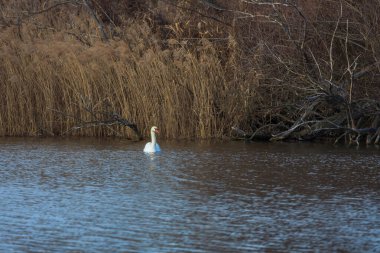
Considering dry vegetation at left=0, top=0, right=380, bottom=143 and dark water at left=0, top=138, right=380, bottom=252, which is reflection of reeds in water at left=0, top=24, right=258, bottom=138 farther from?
dark water at left=0, top=138, right=380, bottom=252

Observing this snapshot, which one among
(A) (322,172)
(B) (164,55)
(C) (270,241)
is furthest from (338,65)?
(C) (270,241)

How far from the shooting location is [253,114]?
621 inches

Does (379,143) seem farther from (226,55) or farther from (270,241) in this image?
(270,241)

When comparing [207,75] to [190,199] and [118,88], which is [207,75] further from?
[190,199]

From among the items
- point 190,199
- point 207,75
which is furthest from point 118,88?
point 190,199

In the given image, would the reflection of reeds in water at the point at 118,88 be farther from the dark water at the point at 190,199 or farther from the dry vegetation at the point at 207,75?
the dark water at the point at 190,199

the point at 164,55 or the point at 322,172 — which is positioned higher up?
the point at 164,55

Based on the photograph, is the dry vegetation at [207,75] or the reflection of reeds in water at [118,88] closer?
the dry vegetation at [207,75]

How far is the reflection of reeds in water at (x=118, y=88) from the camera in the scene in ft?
51.5

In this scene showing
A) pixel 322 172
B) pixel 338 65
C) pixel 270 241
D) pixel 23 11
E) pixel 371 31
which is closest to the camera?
pixel 270 241

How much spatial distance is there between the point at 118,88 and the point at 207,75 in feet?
6.29

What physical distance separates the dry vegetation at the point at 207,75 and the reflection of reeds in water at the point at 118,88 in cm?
2

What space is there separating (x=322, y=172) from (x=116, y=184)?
119 inches

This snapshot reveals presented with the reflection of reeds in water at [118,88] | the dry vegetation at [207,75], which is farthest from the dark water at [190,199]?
the reflection of reeds in water at [118,88]
